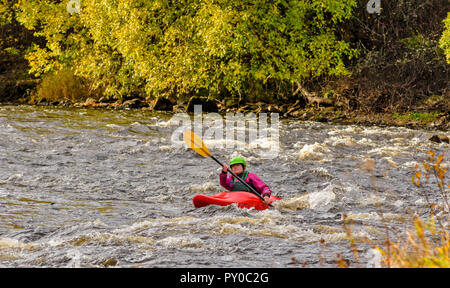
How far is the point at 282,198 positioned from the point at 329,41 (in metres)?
9.77

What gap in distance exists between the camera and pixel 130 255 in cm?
469

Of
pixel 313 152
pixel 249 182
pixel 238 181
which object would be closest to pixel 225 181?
pixel 238 181

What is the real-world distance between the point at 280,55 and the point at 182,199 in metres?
9.62

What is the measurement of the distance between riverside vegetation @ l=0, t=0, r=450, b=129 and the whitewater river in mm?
2922

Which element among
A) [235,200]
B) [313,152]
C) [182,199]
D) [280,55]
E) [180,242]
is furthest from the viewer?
[280,55]

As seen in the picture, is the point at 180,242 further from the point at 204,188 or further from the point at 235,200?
the point at 204,188

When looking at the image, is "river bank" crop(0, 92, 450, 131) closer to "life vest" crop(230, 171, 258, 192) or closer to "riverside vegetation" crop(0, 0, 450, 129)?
"riverside vegetation" crop(0, 0, 450, 129)

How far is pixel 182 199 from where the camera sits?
716 cm

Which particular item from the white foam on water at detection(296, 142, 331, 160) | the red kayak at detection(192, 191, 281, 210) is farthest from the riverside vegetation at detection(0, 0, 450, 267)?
the red kayak at detection(192, 191, 281, 210)

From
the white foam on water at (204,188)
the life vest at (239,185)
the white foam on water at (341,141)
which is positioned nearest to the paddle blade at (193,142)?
the life vest at (239,185)

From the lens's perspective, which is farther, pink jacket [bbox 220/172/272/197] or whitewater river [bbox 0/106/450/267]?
pink jacket [bbox 220/172/272/197]

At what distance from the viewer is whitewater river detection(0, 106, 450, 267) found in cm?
478

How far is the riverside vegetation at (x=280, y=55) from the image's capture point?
50.3ft

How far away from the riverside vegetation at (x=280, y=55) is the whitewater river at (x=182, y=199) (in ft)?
9.59
